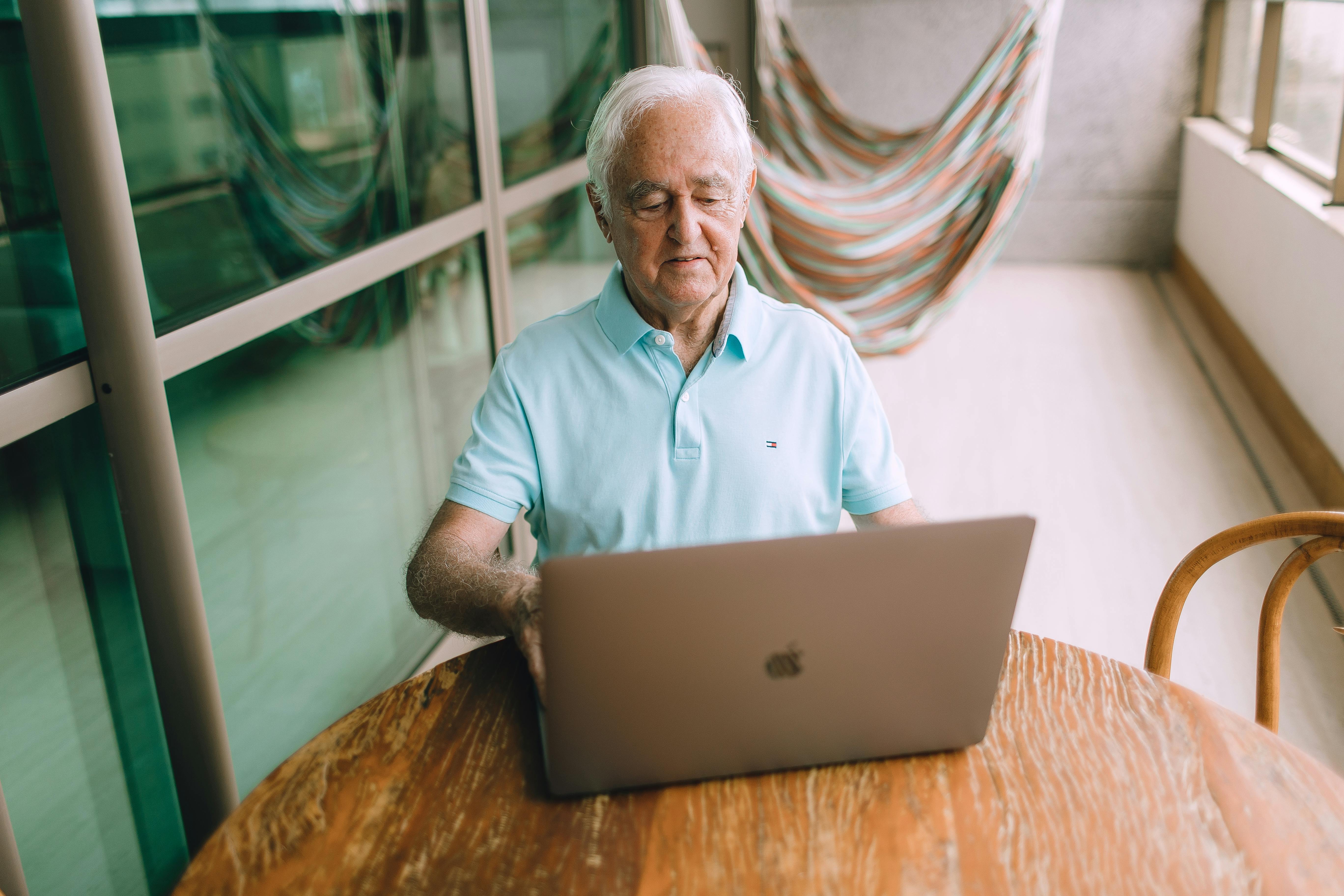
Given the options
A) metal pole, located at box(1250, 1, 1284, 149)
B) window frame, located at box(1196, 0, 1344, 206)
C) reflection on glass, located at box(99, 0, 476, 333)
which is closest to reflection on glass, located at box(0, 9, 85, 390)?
reflection on glass, located at box(99, 0, 476, 333)

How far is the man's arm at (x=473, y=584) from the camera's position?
942mm

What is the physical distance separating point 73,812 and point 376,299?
41.3 inches

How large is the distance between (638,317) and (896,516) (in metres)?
0.42

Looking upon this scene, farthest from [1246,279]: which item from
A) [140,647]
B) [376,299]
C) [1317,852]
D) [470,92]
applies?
[140,647]

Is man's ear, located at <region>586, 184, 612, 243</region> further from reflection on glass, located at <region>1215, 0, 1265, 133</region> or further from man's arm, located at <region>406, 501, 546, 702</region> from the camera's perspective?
reflection on glass, located at <region>1215, 0, 1265, 133</region>

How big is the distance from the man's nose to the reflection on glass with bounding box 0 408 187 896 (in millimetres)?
775

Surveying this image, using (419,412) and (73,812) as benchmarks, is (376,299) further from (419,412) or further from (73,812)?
(73,812)

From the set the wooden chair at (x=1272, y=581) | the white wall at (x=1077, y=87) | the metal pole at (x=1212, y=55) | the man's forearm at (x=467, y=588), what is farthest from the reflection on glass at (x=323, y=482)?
the metal pole at (x=1212, y=55)

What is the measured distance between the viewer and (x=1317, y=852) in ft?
2.55

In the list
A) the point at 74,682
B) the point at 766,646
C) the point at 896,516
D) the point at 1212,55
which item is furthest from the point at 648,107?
the point at 1212,55

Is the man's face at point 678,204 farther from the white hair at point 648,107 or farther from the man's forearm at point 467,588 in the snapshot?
the man's forearm at point 467,588

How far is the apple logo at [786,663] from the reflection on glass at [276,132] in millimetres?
1038

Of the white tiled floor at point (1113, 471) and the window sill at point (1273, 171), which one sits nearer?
the white tiled floor at point (1113, 471)

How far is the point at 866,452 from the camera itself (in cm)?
129
